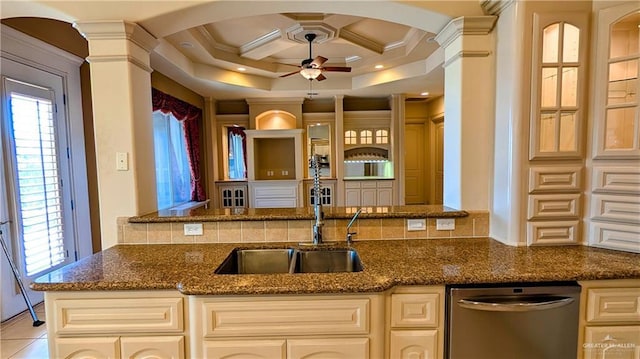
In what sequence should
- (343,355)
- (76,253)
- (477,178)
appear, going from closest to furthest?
(343,355) → (477,178) → (76,253)

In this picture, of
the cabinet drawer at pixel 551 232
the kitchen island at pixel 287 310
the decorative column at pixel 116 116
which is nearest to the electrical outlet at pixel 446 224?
the cabinet drawer at pixel 551 232

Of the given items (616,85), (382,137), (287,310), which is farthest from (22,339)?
(382,137)

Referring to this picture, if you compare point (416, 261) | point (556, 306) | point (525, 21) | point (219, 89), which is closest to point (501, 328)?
point (556, 306)

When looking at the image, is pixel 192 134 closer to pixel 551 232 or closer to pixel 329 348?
pixel 329 348

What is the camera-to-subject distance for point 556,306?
1.44 meters

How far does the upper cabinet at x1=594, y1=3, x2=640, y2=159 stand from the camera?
1.70 meters

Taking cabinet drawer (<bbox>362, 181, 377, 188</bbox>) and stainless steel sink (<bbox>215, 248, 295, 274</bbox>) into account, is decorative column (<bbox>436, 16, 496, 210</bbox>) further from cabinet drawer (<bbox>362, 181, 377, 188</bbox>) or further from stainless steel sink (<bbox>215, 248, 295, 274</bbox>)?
cabinet drawer (<bbox>362, 181, 377, 188</bbox>)

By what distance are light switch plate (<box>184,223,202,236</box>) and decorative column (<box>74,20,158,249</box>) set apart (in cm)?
34

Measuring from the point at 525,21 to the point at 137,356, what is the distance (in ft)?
8.53

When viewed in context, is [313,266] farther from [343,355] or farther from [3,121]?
[3,121]

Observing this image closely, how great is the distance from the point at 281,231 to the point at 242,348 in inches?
31.1

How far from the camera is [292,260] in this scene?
1914 mm

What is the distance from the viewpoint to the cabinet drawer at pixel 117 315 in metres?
1.44

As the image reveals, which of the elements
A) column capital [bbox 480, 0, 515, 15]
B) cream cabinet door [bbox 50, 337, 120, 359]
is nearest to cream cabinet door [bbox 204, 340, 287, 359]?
cream cabinet door [bbox 50, 337, 120, 359]
